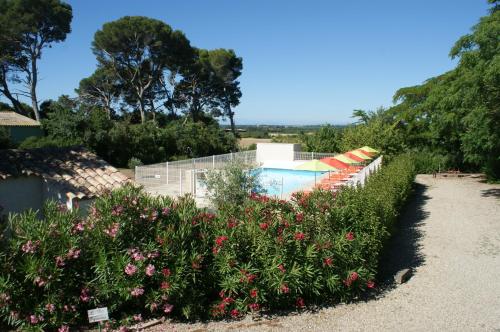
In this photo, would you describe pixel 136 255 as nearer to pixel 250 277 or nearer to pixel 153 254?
pixel 153 254

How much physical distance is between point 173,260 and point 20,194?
152 inches

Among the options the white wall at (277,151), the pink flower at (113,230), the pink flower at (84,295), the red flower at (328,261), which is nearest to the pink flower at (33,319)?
the pink flower at (84,295)

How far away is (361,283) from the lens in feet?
21.3

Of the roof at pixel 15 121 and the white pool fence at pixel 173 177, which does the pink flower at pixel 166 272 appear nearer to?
the white pool fence at pixel 173 177

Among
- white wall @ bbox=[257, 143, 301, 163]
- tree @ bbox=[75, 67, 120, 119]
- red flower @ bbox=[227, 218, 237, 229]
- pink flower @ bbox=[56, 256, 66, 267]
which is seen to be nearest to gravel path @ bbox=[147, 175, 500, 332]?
red flower @ bbox=[227, 218, 237, 229]

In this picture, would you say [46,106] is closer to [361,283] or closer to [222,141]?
[222,141]

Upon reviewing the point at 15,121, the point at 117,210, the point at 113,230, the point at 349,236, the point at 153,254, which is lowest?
the point at 349,236

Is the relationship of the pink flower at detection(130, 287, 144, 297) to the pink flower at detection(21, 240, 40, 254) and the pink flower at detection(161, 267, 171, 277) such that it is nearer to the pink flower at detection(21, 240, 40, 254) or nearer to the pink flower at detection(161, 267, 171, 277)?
the pink flower at detection(161, 267, 171, 277)

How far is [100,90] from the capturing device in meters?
42.3

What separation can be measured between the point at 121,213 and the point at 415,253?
6986mm

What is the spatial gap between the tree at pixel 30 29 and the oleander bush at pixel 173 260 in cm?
3237

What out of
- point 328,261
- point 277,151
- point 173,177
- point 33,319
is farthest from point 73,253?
point 277,151

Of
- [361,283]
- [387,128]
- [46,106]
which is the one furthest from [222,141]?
[361,283]

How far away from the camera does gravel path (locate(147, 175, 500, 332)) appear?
18.1 ft
